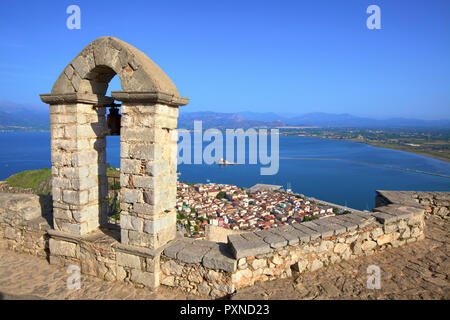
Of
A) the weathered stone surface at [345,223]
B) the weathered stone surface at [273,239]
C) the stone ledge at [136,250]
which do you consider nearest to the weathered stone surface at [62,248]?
the stone ledge at [136,250]

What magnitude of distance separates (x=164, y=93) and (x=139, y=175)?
1210mm

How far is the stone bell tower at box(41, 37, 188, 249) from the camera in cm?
372

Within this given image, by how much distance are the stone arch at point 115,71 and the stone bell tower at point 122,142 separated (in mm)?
13

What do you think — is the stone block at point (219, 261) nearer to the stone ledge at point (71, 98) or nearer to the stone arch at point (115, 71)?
the stone arch at point (115, 71)

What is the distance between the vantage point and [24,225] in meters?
4.98

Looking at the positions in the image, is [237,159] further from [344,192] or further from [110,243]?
[110,243]

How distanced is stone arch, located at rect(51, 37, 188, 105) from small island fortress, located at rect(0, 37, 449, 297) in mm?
16

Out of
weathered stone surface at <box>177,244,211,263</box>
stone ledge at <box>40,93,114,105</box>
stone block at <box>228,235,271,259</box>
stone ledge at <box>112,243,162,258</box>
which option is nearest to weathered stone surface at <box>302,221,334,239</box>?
stone block at <box>228,235,271,259</box>

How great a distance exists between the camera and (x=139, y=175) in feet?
12.5

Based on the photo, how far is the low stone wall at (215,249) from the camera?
3.68 m

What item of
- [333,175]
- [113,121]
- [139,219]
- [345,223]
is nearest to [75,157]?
[113,121]

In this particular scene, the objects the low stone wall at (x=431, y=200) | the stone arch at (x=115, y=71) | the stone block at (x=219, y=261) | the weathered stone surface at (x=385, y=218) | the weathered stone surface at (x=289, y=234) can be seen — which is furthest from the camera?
the low stone wall at (x=431, y=200)

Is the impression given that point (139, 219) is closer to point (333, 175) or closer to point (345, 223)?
point (345, 223)
